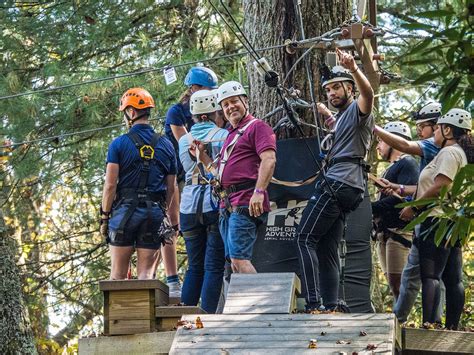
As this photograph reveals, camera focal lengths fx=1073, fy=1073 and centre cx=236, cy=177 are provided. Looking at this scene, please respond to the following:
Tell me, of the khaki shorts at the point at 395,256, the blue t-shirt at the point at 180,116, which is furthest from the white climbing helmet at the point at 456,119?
the blue t-shirt at the point at 180,116

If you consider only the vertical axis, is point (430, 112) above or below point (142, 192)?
above

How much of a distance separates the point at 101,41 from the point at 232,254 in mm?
7071

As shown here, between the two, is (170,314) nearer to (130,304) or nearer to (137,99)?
(130,304)

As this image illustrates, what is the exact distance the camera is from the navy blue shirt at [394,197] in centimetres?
831

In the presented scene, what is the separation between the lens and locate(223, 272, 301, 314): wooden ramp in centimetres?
686

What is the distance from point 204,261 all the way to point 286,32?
100 inches

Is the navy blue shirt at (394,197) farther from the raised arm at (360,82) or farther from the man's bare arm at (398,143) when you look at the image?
the raised arm at (360,82)

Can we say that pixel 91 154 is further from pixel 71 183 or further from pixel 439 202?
pixel 439 202

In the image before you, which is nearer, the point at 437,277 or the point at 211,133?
the point at 437,277

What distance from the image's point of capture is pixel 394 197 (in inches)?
325

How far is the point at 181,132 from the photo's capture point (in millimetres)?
8391

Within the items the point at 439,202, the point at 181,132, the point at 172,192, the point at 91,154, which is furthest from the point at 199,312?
the point at 91,154

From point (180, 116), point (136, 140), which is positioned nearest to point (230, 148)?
point (136, 140)

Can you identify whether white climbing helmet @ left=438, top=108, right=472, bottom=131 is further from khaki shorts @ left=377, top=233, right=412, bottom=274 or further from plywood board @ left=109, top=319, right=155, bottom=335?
plywood board @ left=109, top=319, right=155, bottom=335
